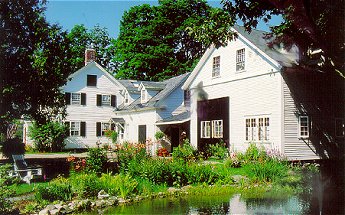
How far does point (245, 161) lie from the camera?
19.9m

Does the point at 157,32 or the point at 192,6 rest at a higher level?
the point at 192,6

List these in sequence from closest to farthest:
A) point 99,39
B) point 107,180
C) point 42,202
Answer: point 42,202 → point 107,180 → point 99,39

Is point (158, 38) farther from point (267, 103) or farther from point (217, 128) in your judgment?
point (267, 103)

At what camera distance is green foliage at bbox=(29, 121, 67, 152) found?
3703 cm

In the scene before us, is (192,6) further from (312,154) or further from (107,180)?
(107,180)

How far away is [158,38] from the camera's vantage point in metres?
44.9

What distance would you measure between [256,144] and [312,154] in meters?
3.13

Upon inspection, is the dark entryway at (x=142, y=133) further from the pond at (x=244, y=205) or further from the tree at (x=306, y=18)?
the pond at (x=244, y=205)

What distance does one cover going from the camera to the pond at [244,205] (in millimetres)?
9805

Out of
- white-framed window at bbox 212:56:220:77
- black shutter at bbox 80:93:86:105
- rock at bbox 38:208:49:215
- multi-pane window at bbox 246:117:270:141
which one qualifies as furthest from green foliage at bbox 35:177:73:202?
black shutter at bbox 80:93:86:105

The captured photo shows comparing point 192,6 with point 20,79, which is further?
point 192,6

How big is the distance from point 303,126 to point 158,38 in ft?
88.4

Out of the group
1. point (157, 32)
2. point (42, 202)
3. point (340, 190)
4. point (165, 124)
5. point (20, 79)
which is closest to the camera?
point (42, 202)

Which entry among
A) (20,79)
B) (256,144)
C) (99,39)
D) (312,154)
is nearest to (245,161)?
(256,144)
